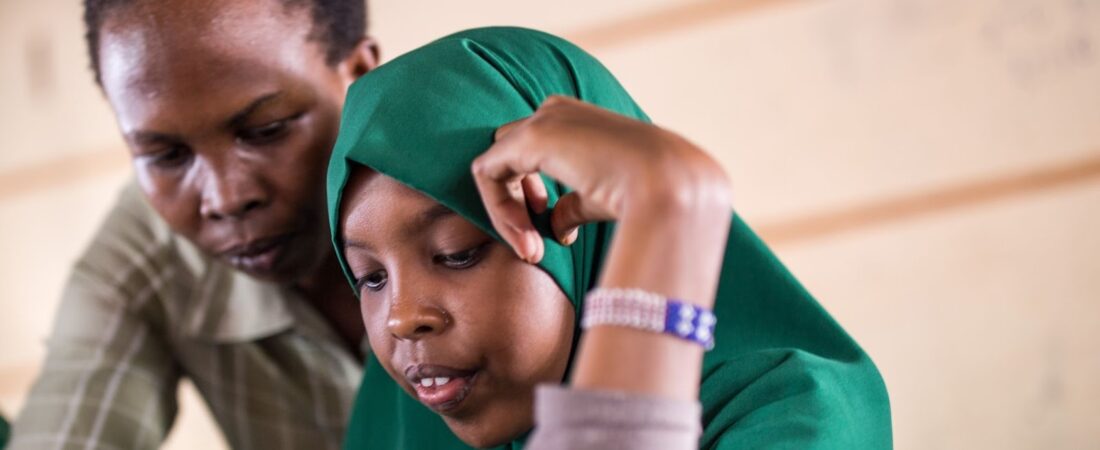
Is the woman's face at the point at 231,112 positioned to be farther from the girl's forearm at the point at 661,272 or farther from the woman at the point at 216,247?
the girl's forearm at the point at 661,272

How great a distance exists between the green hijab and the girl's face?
0.06 ft

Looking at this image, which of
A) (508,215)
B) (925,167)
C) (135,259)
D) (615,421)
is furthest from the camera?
(925,167)

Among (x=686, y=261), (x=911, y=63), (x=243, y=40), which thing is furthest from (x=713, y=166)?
(x=911, y=63)

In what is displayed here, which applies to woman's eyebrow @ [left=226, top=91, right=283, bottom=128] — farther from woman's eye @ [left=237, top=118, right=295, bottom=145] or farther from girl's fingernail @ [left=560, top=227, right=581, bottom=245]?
girl's fingernail @ [left=560, top=227, right=581, bottom=245]

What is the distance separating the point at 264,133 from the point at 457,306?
0.52 meters

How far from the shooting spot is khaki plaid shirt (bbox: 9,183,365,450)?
1.66 m

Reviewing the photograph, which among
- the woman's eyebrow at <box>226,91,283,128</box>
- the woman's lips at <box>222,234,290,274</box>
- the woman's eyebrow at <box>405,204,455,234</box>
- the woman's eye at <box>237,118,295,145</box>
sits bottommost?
the woman's lips at <box>222,234,290,274</box>

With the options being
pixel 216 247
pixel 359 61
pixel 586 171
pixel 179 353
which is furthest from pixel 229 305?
pixel 586 171

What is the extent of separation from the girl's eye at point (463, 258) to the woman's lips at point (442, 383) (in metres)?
0.07

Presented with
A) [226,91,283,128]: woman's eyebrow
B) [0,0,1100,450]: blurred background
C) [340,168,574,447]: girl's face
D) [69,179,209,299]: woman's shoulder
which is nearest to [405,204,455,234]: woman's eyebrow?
[340,168,574,447]: girl's face

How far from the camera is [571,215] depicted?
91cm

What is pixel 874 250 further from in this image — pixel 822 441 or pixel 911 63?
pixel 822 441

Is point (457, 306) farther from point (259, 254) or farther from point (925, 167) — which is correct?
point (925, 167)

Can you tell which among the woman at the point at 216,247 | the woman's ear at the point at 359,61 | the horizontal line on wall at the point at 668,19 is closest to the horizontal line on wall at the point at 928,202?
the horizontal line on wall at the point at 668,19
